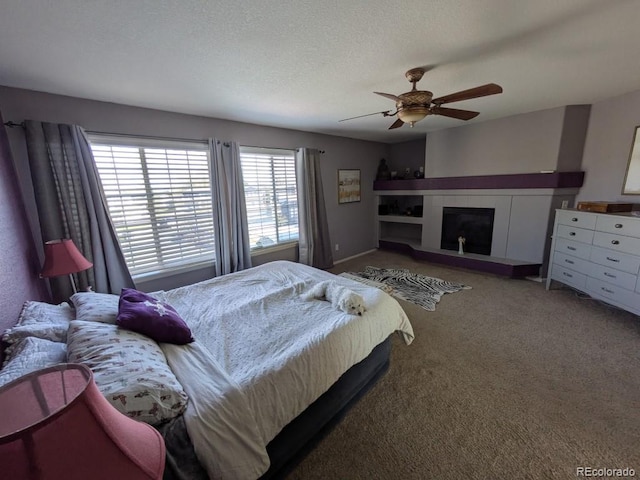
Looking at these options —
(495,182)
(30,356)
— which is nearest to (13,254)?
(30,356)

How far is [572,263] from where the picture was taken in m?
3.03

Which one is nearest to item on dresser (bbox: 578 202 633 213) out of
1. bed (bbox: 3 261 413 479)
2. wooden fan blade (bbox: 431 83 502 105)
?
wooden fan blade (bbox: 431 83 502 105)

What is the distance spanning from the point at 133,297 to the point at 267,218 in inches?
94.5

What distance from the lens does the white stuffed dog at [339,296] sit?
1.79m

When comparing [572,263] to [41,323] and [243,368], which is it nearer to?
[243,368]

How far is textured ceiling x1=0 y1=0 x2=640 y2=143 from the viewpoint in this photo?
1.29 metres

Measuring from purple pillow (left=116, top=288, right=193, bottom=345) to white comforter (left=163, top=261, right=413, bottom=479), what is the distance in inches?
2.4

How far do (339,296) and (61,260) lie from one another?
2073 millimetres

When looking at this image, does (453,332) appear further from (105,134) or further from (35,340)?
(105,134)

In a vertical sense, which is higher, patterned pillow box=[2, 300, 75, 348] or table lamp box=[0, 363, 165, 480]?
table lamp box=[0, 363, 165, 480]

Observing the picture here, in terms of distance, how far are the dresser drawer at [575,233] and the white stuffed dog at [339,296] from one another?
9.52 feet

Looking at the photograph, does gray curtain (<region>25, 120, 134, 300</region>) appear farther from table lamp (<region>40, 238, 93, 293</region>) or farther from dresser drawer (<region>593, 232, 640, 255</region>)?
dresser drawer (<region>593, 232, 640, 255</region>)

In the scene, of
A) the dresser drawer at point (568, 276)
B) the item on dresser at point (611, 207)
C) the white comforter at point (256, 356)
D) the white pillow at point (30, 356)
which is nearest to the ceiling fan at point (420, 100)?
the white comforter at point (256, 356)

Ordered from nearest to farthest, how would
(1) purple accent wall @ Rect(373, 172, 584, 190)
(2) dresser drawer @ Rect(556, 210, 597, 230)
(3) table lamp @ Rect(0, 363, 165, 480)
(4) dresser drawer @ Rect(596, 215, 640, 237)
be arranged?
(3) table lamp @ Rect(0, 363, 165, 480)
(4) dresser drawer @ Rect(596, 215, 640, 237)
(2) dresser drawer @ Rect(556, 210, 597, 230)
(1) purple accent wall @ Rect(373, 172, 584, 190)
